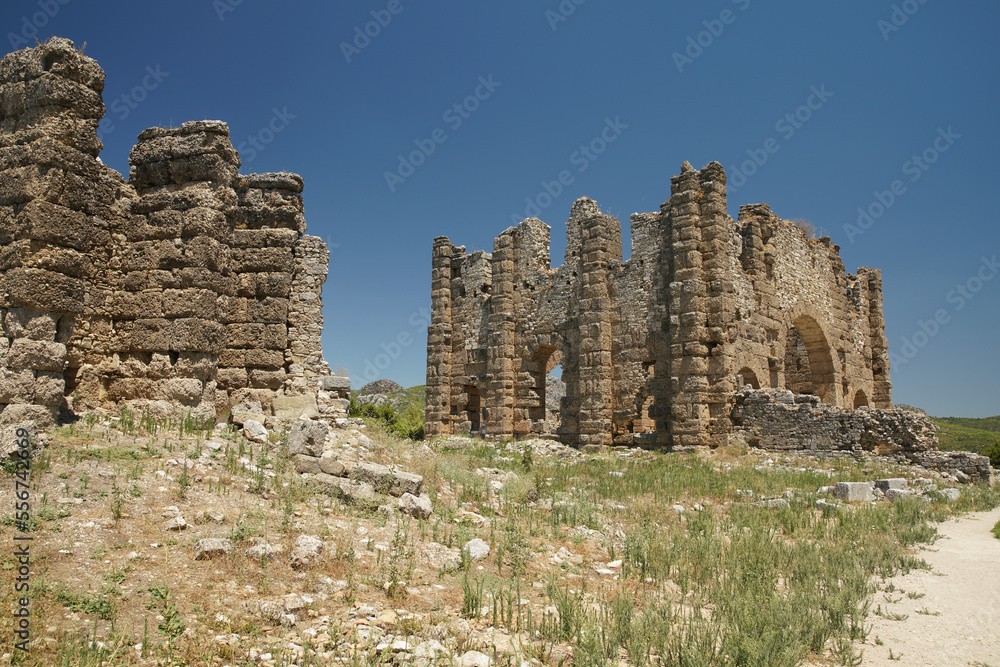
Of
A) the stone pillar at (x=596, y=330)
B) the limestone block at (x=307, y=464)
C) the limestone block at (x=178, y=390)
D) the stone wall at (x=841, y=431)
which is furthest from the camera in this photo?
the stone pillar at (x=596, y=330)

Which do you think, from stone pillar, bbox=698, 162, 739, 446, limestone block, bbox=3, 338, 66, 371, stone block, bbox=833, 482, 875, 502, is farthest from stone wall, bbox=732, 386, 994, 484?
limestone block, bbox=3, 338, 66, 371

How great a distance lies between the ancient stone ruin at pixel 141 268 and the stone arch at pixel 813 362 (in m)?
14.9

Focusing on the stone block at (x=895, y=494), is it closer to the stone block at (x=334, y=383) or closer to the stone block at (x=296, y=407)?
the stone block at (x=334, y=383)

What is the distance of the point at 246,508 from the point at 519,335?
1452cm

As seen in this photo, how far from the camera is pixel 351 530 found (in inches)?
222

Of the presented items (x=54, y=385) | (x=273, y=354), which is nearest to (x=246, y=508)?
(x=54, y=385)

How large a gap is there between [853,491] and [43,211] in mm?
11586

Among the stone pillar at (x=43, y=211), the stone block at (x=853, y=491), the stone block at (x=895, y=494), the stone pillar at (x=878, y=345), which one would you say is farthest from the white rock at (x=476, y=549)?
the stone pillar at (x=878, y=345)

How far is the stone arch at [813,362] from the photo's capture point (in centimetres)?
1934

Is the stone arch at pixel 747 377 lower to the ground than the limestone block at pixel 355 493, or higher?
higher

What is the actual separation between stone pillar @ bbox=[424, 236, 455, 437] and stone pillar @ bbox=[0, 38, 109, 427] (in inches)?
565

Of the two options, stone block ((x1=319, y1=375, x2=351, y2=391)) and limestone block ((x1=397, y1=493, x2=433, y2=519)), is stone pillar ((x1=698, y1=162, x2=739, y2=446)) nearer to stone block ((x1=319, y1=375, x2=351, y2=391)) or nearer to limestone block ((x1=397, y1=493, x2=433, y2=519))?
stone block ((x1=319, y1=375, x2=351, y2=391))

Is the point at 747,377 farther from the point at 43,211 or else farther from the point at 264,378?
the point at 43,211

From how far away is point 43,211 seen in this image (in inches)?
265
